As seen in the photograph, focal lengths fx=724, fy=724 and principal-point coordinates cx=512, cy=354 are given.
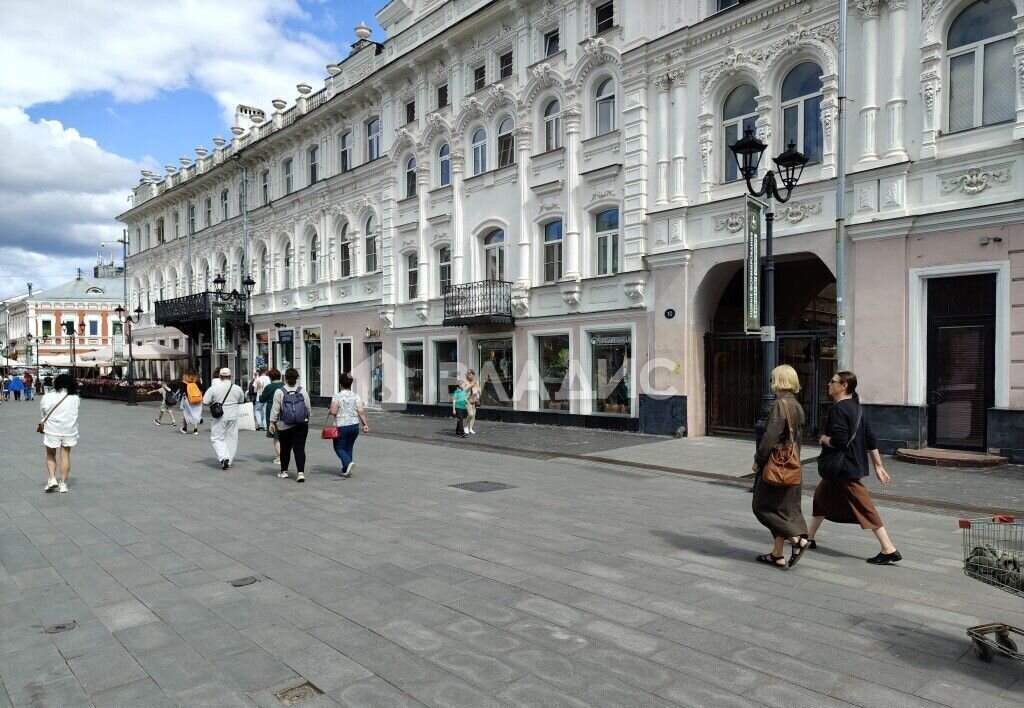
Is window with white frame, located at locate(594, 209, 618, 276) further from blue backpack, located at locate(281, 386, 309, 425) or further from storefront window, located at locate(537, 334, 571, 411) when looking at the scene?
blue backpack, located at locate(281, 386, 309, 425)

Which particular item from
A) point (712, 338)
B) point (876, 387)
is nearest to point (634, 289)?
point (712, 338)

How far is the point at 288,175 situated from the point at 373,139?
7.27 m

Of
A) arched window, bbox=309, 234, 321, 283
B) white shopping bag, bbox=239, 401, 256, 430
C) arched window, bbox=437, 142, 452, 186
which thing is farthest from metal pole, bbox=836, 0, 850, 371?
arched window, bbox=309, 234, 321, 283

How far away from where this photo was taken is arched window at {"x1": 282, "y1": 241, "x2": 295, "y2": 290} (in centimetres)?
3384

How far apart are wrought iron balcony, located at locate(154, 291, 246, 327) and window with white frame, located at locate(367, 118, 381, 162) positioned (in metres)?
10.5

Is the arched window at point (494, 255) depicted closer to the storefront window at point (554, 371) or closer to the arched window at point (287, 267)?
the storefront window at point (554, 371)

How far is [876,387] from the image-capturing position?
1433cm

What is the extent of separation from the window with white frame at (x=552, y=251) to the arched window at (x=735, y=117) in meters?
5.41

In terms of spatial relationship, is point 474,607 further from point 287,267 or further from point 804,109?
point 287,267

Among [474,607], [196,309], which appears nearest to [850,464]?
[474,607]

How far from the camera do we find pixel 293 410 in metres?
11.2

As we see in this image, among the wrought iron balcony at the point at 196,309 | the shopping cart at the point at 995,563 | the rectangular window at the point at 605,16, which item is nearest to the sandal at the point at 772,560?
the shopping cart at the point at 995,563

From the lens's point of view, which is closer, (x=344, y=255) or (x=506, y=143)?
(x=506, y=143)

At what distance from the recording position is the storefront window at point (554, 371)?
2095 centimetres
